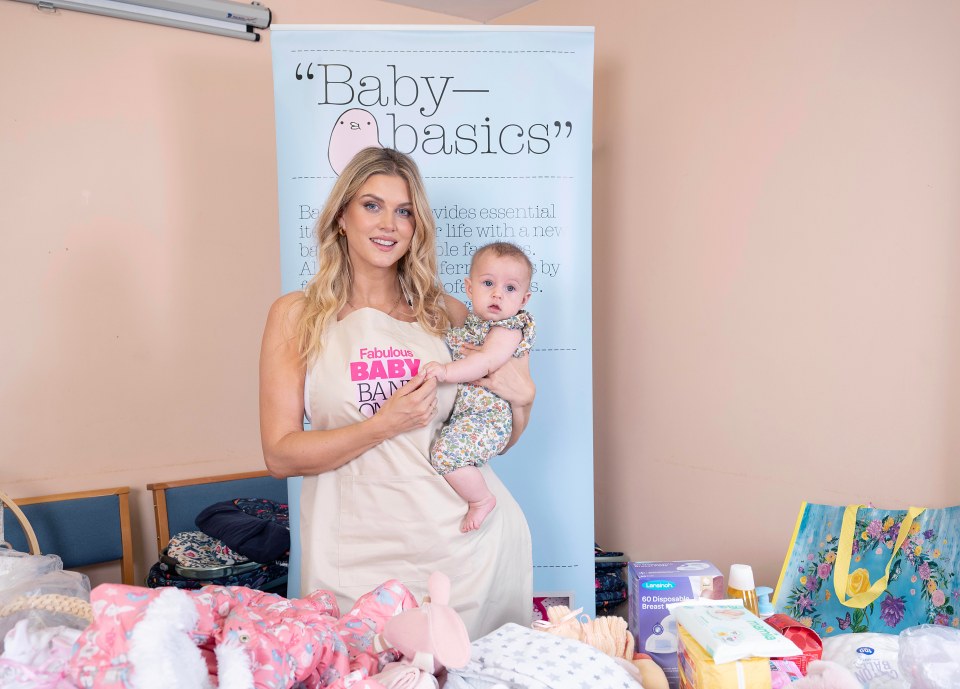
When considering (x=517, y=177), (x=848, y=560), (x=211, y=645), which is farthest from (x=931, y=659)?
(x=517, y=177)

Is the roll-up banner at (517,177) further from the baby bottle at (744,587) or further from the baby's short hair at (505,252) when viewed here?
the baby bottle at (744,587)

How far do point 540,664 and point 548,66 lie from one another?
82.2 inches

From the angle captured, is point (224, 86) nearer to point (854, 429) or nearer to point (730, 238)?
point (730, 238)

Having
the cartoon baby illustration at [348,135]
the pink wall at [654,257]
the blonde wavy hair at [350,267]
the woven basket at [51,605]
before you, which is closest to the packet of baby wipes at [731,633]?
the woven basket at [51,605]

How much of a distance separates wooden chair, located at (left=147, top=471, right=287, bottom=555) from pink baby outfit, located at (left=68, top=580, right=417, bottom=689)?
7.70 feet

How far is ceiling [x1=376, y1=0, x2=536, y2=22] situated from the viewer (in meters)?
3.67

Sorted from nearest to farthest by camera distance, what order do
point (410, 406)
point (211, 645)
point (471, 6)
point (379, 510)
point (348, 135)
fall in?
point (211, 645) → point (410, 406) → point (379, 510) → point (348, 135) → point (471, 6)

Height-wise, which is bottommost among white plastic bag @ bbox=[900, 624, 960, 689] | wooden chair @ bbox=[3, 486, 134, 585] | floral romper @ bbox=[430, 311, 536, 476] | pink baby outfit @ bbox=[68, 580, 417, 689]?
wooden chair @ bbox=[3, 486, 134, 585]

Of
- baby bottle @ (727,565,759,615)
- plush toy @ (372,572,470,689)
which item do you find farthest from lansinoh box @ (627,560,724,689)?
plush toy @ (372,572,470,689)

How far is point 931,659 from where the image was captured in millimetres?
970

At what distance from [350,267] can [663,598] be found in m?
1.09

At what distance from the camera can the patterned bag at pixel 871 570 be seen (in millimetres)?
1793

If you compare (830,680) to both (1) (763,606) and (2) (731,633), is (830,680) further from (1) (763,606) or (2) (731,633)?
(1) (763,606)

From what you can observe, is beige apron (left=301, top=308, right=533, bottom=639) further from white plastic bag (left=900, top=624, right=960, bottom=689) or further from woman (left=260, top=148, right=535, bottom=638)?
white plastic bag (left=900, top=624, right=960, bottom=689)
